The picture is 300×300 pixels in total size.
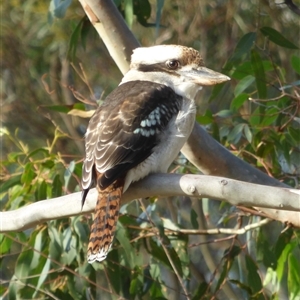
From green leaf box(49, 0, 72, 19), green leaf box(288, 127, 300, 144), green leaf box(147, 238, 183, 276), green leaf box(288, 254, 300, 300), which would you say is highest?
green leaf box(49, 0, 72, 19)

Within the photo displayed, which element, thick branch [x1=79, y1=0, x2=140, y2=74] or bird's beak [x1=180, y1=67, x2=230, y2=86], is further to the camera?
thick branch [x1=79, y1=0, x2=140, y2=74]

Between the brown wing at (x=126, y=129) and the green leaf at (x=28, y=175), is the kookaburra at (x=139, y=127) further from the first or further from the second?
the green leaf at (x=28, y=175)

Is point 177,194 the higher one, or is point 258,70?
point 177,194

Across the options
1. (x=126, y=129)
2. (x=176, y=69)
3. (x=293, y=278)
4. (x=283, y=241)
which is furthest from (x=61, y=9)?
(x=293, y=278)

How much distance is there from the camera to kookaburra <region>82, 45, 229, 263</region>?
7.77 feet

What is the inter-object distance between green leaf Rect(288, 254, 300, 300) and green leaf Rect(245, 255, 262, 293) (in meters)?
0.16

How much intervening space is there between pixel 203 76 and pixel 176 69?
0.10 meters

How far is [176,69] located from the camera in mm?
2758

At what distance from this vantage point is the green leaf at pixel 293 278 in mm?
2914

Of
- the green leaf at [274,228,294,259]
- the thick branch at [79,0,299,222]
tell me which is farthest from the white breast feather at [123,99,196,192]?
the green leaf at [274,228,294,259]

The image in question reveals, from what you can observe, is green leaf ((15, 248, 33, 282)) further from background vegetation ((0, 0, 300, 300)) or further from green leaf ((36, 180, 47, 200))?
green leaf ((36, 180, 47, 200))

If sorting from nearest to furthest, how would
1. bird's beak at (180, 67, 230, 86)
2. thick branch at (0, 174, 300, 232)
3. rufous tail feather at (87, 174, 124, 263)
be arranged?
thick branch at (0, 174, 300, 232), rufous tail feather at (87, 174, 124, 263), bird's beak at (180, 67, 230, 86)

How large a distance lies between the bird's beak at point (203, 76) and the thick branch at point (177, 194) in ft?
1.54

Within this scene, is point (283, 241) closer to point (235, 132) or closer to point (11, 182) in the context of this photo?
point (235, 132)
